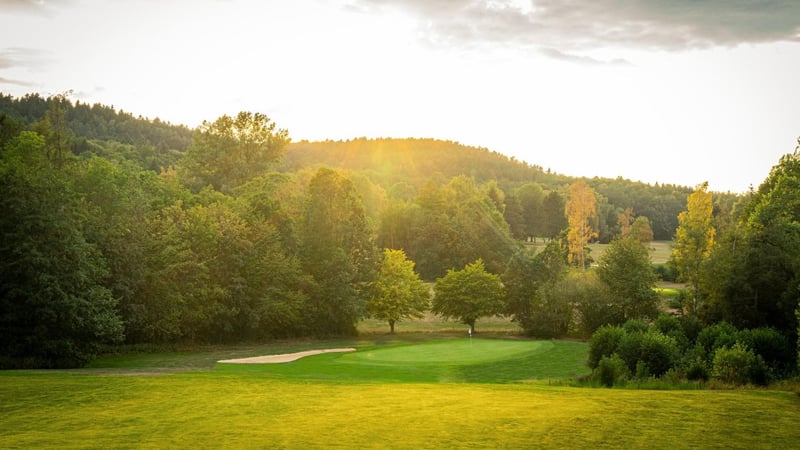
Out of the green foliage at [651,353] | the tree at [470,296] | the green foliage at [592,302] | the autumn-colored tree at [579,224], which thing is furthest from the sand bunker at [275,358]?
the autumn-colored tree at [579,224]

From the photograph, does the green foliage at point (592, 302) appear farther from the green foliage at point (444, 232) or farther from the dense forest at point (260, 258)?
the green foliage at point (444, 232)

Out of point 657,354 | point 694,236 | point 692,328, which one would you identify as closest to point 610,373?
point 657,354

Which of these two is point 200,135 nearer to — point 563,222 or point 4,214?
point 4,214

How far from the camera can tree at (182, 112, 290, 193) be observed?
80375mm

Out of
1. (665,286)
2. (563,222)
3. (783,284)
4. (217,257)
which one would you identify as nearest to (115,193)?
(217,257)

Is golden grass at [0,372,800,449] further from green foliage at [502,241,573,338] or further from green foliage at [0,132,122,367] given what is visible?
green foliage at [502,241,573,338]

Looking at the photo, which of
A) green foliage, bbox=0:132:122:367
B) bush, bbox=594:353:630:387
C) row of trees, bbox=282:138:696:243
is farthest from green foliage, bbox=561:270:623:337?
row of trees, bbox=282:138:696:243

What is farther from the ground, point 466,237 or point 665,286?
point 466,237

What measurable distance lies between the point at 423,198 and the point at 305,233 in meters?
49.2

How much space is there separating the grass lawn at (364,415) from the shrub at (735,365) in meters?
4.70

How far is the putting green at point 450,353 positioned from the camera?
37594mm

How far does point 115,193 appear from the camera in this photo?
45688mm

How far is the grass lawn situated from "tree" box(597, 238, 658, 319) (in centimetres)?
4080

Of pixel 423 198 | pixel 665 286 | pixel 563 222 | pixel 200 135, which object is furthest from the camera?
pixel 563 222
